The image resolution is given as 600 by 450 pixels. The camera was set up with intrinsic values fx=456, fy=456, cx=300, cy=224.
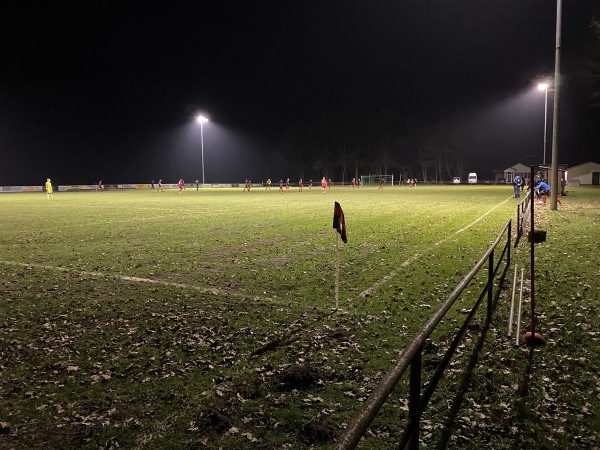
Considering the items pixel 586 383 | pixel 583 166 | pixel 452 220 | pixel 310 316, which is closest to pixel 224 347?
pixel 310 316

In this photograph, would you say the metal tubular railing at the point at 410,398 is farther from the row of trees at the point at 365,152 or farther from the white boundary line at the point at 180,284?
the row of trees at the point at 365,152

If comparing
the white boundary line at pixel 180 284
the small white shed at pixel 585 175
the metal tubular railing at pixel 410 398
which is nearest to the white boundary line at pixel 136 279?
the white boundary line at pixel 180 284

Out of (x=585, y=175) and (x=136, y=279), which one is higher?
(x=585, y=175)

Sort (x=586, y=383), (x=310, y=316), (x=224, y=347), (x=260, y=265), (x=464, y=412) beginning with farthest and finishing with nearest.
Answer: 1. (x=260, y=265)
2. (x=310, y=316)
3. (x=224, y=347)
4. (x=586, y=383)
5. (x=464, y=412)

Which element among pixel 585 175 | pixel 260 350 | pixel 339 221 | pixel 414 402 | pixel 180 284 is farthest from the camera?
pixel 585 175

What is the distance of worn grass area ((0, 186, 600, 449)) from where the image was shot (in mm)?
3930

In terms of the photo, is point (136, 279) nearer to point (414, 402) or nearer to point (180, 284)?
point (180, 284)

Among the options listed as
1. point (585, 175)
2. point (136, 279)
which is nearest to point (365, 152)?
point (585, 175)

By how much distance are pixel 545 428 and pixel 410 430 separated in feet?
6.16

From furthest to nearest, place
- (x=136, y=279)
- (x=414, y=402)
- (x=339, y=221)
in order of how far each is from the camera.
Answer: (x=136, y=279), (x=339, y=221), (x=414, y=402)

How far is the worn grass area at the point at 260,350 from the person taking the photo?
3.93m

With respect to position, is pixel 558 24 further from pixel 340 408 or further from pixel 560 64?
pixel 340 408

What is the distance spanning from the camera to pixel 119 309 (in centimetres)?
739

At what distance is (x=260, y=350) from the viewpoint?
5633 millimetres
